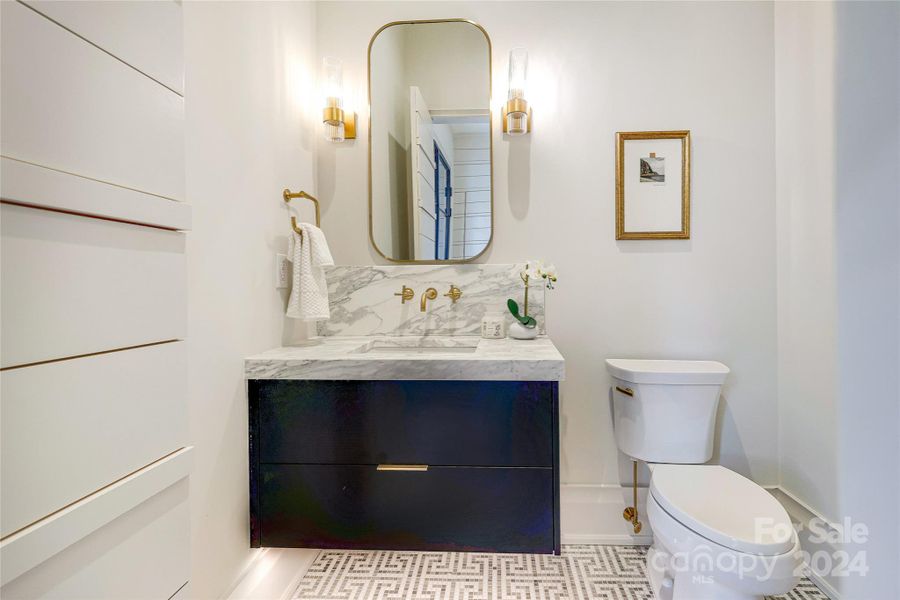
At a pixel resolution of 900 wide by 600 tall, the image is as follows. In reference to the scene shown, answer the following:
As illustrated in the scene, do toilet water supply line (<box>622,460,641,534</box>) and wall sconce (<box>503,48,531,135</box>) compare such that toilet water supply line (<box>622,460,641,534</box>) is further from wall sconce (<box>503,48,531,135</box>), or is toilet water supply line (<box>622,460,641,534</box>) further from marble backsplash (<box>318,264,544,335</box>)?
wall sconce (<box>503,48,531,135</box>)

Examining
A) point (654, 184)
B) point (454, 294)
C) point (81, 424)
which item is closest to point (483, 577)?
point (454, 294)

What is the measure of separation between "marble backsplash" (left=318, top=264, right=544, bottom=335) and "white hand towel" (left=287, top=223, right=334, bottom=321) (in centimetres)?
27

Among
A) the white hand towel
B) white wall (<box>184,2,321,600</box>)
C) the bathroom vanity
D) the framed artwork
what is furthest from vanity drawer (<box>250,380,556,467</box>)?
the framed artwork

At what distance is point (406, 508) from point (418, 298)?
86cm

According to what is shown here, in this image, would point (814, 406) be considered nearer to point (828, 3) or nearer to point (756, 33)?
point (828, 3)

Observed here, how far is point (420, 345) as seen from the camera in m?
1.74

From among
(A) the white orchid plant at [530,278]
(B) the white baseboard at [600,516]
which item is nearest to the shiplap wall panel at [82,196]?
(A) the white orchid plant at [530,278]

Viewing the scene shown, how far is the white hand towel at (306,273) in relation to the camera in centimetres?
151

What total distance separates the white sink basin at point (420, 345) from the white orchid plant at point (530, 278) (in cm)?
20

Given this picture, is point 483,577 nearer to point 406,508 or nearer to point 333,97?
point 406,508

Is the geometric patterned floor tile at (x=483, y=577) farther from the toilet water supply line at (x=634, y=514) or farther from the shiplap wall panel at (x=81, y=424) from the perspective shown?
the shiplap wall panel at (x=81, y=424)

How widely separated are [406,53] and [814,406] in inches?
86.9

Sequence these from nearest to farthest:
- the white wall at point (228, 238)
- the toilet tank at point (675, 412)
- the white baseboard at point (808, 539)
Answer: the white wall at point (228, 238) → the white baseboard at point (808, 539) → the toilet tank at point (675, 412)

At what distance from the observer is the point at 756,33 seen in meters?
1.76
